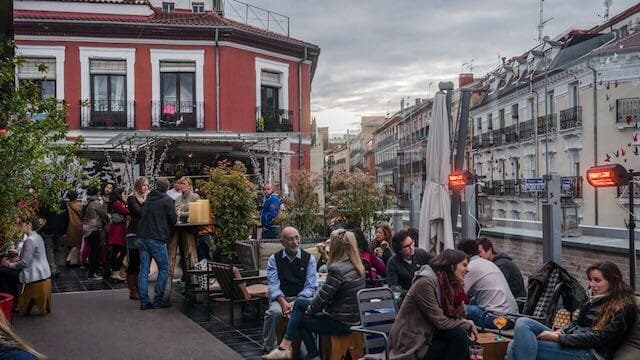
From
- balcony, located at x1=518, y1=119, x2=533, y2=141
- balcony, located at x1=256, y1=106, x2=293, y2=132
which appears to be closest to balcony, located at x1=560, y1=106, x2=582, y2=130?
balcony, located at x1=518, y1=119, x2=533, y2=141

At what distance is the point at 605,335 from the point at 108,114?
20.7m

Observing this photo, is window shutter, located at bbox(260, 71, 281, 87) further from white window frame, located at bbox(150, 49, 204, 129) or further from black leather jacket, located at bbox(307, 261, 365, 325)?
black leather jacket, located at bbox(307, 261, 365, 325)

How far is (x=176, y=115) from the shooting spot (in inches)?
920

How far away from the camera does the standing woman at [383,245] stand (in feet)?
30.1

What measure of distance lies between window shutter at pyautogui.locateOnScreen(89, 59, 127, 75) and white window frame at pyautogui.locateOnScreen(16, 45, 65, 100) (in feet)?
3.40

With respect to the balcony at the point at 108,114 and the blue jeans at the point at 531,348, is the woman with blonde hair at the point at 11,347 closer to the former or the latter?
the blue jeans at the point at 531,348

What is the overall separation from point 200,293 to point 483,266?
4.84 m

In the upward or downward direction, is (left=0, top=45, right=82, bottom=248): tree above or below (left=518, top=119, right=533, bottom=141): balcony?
below

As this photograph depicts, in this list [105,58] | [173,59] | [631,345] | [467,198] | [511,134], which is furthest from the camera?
[173,59]

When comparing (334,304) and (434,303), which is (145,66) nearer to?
(334,304)

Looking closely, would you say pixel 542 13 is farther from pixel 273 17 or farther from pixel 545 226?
pixel 273 17

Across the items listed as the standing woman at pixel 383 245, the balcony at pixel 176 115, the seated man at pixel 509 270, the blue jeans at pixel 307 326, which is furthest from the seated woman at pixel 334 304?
the balcony at pixel 176 115

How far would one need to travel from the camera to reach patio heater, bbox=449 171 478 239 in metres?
11.0

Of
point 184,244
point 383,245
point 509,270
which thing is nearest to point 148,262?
point 184,244
